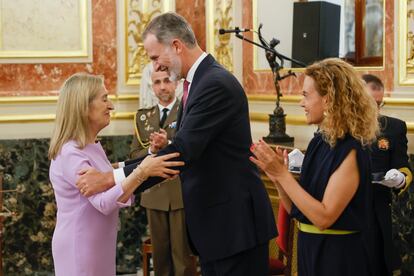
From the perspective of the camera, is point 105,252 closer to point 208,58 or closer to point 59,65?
point 208,58

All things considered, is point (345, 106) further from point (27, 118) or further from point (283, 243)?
point (27, 118)

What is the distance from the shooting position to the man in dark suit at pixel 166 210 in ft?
18.0

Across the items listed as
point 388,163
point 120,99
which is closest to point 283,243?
point 388,163

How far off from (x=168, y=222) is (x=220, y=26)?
73.3 inches

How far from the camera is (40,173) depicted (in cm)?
623

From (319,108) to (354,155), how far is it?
241mm

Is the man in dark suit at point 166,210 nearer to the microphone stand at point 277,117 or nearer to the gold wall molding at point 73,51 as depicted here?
the microphone stand at point 277,117

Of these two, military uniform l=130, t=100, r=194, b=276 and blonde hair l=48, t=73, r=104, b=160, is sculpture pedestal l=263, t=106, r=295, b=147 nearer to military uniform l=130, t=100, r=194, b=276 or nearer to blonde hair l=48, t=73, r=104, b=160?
military uniform l=130, t=100, r=194, b=276

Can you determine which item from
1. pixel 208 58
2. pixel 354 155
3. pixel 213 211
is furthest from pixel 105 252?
pixel 354 155

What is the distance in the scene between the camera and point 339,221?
10.1 ft

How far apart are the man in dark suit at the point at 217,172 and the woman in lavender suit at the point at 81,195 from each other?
4.2 inches

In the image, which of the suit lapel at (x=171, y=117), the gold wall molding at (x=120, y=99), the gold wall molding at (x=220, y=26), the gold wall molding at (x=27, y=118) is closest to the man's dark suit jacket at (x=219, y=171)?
the suit lapel at (x=171, y=117)

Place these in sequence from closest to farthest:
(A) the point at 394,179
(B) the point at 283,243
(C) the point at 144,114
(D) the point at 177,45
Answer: (D) the point at 177,45
(B) the point at 283,243
(A) the point at 394,179
(C) the point at 144,114

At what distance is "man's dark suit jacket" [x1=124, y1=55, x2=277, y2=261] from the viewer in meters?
3.24
